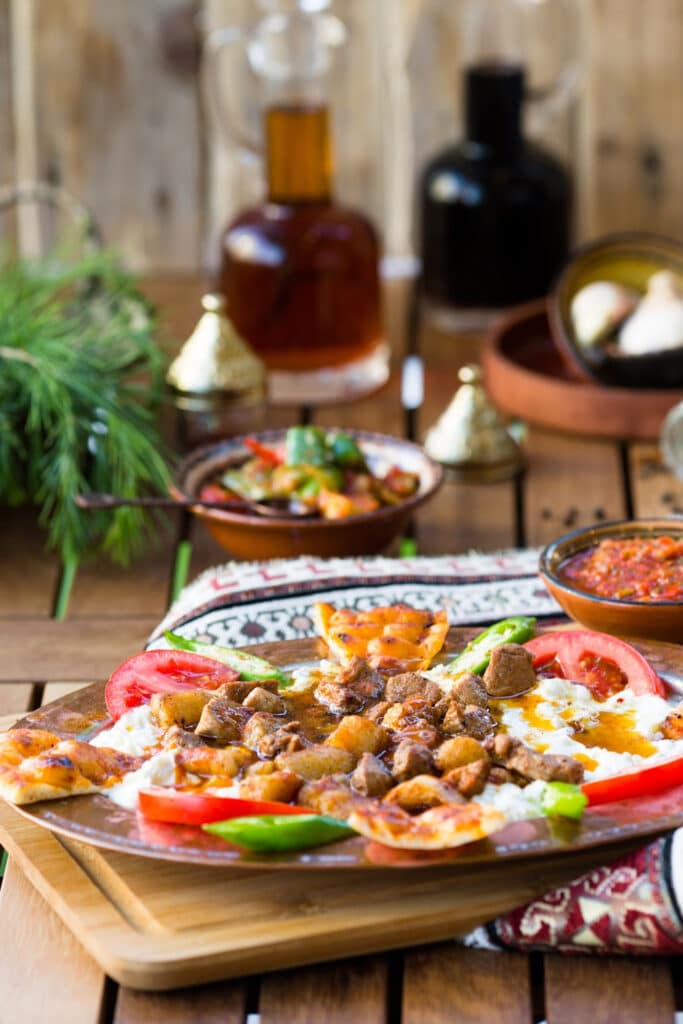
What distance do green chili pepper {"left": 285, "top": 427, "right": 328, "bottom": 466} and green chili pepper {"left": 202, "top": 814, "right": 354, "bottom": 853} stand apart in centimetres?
87

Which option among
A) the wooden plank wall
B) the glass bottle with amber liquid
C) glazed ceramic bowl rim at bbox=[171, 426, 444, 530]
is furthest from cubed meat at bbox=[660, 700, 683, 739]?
the wooden plank wall

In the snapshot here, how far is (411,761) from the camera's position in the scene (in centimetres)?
137

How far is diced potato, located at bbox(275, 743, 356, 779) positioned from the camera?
1.38 meters

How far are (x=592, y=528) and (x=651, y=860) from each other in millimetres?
620

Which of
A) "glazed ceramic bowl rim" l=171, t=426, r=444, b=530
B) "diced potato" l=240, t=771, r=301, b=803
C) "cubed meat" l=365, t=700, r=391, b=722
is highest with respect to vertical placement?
"diced potato" l=240, t=771, r=301, b=803

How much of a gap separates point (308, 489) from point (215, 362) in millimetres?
415

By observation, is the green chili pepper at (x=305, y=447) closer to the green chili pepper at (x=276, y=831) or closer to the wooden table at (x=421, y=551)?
the wooden table at (x=421, y=551)

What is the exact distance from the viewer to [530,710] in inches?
59.4

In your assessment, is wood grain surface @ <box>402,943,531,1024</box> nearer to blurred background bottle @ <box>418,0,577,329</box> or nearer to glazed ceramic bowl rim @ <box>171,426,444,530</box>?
glazed ceramic bowl rim @ <box>171,426,444,530</box>

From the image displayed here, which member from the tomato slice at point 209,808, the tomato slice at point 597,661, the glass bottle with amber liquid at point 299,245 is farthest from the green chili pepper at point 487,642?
the glass bottle with amber liquid at point 299,245

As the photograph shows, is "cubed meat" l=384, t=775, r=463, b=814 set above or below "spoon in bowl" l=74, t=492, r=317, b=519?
above

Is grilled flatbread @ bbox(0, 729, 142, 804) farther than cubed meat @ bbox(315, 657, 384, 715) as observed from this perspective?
No

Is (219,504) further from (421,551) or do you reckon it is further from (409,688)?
(409,688)

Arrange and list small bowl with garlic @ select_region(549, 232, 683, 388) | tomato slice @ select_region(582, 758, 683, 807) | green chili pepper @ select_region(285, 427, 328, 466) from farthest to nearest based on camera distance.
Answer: small bowl with garlic @ select_region(549, 232, 683, 388) < green chili pepper @ select_region(285, 427, 328, 466) < tomato slice @ select_region(582, 758, 683, 807)
